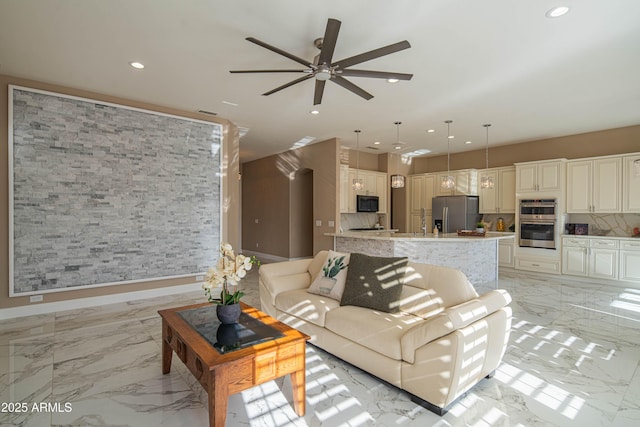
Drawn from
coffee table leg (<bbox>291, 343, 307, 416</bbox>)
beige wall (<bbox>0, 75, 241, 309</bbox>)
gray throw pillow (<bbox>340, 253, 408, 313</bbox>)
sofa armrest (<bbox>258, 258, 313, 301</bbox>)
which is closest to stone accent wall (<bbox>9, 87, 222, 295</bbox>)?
beige wall (<bbox>0, 75, 241, 309</bbox>)

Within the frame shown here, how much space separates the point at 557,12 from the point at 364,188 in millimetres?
5410

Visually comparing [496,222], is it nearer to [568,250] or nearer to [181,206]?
[568,250]

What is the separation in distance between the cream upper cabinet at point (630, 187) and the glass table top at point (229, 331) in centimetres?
678

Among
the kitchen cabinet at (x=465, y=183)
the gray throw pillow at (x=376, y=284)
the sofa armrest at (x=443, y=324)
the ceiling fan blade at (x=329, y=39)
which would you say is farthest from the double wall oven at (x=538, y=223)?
the ceiling fan blade at (x=329, y=39)

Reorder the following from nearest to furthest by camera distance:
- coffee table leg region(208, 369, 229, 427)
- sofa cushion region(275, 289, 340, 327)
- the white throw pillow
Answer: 1. coffee table leg region(208, 369, 229, 427)
2. sofa cushion region(275, 289, 340, 327)
3. the white throw pillow

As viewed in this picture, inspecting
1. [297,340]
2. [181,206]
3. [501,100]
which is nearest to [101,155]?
[181,206]

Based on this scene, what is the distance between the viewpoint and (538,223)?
256 inches

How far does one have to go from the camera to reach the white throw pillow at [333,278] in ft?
10.2

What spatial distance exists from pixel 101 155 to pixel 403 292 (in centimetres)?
436

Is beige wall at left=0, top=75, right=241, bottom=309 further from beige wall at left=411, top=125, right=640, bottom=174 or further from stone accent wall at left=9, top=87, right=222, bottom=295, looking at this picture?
beige wall at left=411, top=125, right=640, bottom=174

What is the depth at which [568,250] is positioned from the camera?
6.18m

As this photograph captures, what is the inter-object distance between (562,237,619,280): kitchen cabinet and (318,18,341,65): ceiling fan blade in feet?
20.3

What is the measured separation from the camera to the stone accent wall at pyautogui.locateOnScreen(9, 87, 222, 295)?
13.0 ft

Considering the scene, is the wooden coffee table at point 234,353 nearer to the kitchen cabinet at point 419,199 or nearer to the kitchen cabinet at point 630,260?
the kitchen cabinet at point 630,260
